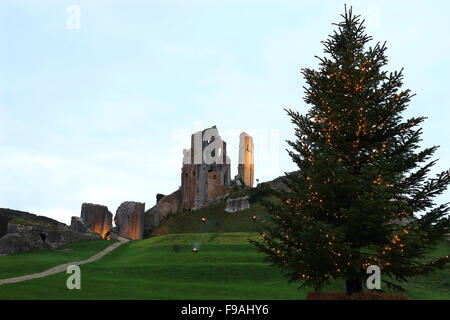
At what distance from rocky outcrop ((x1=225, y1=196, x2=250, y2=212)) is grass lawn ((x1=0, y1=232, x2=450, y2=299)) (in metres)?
25.4

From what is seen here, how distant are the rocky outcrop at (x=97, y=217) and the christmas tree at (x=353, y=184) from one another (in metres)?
58.0

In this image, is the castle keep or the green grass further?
the castle keep

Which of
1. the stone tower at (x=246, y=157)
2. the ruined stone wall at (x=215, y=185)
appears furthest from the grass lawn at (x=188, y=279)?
the stone tower at (x=246, y=157)

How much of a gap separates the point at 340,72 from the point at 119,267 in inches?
828

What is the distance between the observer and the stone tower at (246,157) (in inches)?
3656

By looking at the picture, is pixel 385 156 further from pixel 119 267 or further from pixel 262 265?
pixel 119 267

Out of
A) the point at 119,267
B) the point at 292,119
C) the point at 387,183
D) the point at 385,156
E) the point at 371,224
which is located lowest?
the point at 119,267

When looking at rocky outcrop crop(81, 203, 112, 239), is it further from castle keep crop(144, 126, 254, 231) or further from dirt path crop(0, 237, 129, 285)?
dirt path crop(0, 237, 129, 285)

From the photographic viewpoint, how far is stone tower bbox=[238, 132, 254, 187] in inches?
3656

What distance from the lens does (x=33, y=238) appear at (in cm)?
4400

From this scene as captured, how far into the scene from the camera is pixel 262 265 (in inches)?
1107

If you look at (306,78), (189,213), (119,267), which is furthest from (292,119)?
(189,213)

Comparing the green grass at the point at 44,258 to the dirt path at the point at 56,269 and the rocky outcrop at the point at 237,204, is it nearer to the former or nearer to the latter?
the dirt path at the point at 56,269

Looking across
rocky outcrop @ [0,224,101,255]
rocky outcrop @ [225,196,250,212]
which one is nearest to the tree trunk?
rocky outcrop @ [0,224,101,255]
